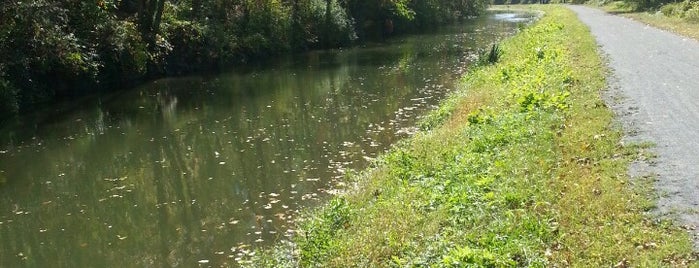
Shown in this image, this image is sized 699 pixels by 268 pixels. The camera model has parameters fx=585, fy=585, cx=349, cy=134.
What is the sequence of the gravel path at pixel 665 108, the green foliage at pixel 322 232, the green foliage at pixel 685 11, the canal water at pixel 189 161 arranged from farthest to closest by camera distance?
1. the green foliage at pixel 685 11
2. the canal water at pixel 189 161
3. the green foliage at pixel 322 232
4. the gravel path at pixel 665 108

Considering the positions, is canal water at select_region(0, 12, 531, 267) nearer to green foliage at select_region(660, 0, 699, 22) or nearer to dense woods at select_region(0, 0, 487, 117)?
dense woods at select_region(0, 0, 487, 117)

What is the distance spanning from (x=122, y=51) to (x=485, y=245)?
25.0 meters

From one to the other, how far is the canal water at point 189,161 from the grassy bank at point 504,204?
1.51 meters

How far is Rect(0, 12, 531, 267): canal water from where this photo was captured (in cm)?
1055

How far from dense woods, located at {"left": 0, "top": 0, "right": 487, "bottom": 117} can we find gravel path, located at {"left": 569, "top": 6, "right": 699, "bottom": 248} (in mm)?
20826

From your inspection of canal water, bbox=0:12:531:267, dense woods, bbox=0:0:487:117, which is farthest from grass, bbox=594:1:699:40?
dense woods, bbox=0:0:487:117

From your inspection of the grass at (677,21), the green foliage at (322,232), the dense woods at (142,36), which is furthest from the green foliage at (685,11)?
the green foliage at (322,232)

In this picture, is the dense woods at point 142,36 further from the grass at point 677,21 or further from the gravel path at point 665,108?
the gravel path at point 665,108

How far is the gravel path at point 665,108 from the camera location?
26.7 feet

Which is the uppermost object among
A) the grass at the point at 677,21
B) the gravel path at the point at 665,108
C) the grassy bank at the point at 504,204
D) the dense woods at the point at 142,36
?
the dense woods at the point at 142,36

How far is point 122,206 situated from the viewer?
12305 mm

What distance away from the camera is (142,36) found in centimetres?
3077

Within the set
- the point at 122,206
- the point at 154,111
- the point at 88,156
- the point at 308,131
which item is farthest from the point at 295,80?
the point at 122,206

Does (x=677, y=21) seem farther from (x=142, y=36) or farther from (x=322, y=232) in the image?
Answer: (x=322, y=232)
